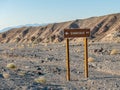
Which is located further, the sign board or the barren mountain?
the barren mountain

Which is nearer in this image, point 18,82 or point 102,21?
point 18,82

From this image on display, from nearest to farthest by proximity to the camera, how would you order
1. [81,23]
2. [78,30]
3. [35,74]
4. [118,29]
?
[78,30], [35,74], [118,29], [81,23]

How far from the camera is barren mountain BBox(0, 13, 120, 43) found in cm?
8981

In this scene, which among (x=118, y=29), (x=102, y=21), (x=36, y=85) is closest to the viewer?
(x=36, y=85)

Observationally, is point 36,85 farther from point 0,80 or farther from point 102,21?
point 102,21

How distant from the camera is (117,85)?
17891mm

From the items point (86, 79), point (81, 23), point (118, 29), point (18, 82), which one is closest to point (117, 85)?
point (86, 79)

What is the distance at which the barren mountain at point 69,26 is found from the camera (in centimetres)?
8981

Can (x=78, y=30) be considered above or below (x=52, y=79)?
above

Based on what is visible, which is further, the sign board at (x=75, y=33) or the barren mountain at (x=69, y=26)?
the barren mountain at (x=69, y=26)

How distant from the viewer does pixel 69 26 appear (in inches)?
4685

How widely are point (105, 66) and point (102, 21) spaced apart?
268 feet

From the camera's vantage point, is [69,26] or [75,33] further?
[69,26]

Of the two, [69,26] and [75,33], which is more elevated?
[69,26]
